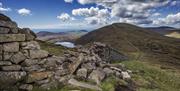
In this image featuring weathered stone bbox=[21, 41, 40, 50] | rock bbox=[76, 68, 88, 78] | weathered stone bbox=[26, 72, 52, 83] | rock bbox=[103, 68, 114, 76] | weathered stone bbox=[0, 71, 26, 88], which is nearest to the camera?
weathered stone bbox=[0, 71, 26, 88]

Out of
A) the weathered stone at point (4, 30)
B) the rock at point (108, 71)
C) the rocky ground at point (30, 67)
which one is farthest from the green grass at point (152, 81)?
the weathered stone at point (4, 30)

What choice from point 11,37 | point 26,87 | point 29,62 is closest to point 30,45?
point 29,62

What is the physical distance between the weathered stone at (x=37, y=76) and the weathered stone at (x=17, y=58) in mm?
1429

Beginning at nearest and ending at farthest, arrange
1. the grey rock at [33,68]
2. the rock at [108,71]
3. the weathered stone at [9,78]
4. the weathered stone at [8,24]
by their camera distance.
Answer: the weathered stone at [9,78]
the weathered stone at [8,24]
the grey rock at [33,68]
the rock at [108,71]

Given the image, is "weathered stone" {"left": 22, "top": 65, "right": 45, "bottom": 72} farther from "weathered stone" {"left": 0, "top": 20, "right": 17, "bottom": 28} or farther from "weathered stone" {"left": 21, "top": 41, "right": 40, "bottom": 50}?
"weathered stone" {"left": 0, "top": 20, "right": 17, "bottom": 28}

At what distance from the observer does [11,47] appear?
64.8 ft

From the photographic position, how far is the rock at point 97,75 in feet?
74.6

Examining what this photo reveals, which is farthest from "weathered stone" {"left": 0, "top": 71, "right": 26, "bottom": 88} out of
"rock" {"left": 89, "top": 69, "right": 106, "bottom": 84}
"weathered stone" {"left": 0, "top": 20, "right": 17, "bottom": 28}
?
"rock" {"left": 89, "top": 69, "right": 106, "bottom": 84}

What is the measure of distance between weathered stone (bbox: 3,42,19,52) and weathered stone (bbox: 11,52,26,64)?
1.31 feet

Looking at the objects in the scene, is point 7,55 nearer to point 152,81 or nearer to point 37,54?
point 37,54

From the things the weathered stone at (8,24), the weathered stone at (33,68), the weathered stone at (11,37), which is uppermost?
the weathered stone at (8,24)

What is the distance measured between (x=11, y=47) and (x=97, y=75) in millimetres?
8262

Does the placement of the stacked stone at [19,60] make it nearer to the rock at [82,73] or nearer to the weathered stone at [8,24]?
the weathered stone at [8,24]

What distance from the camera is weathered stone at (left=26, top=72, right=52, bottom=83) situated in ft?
66.1
